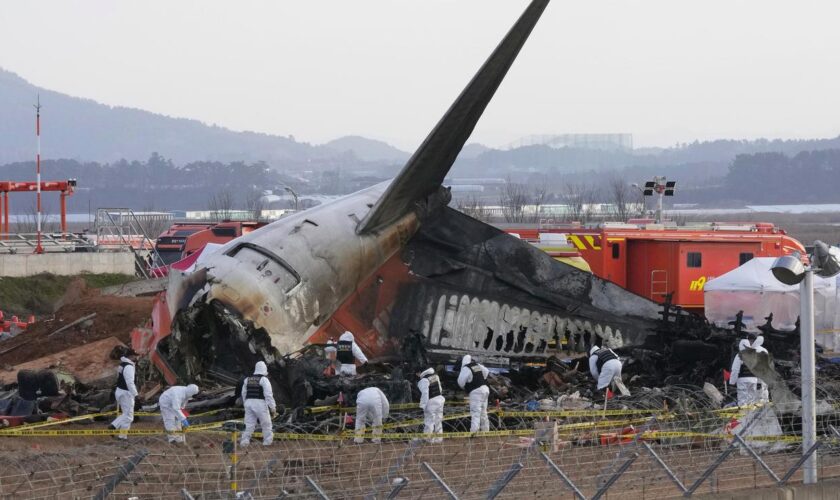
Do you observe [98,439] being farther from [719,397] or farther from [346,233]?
[719,397]

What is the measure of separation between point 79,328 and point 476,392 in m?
18.7

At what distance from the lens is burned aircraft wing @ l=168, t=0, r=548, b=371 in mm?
22766

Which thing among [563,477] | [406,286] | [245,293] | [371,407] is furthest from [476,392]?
[563,477]

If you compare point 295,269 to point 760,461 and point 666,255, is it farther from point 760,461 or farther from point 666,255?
point 666,255

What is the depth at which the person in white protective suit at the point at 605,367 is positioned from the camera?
2372 centimetres

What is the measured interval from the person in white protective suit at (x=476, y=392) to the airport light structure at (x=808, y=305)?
5663 mm

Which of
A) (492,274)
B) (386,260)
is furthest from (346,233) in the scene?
(492,274)

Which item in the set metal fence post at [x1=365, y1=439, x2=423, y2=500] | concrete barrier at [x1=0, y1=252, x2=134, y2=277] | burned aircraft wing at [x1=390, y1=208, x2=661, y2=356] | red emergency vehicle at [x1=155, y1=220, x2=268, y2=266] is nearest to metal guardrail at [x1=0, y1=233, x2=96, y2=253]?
concrete barrier at [x1=0, y1=252, x2=134, y2=277]

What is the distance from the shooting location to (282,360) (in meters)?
22.7

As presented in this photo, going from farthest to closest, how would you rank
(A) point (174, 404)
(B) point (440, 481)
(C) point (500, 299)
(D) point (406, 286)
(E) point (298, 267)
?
(C) point (500, 299), (D) point (406, 286), (E) point (298, 267), (A) point (174, 404), (B) point (440, 481)

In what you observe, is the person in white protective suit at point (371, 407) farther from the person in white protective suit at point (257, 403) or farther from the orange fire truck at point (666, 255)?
the orange fire truck at point (666, 255)

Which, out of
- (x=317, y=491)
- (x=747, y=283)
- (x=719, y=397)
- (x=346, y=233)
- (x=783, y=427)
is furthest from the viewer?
(x=747, y=283)

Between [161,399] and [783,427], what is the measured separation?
9.89m

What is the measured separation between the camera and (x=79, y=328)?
120 ft
